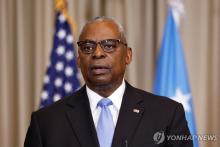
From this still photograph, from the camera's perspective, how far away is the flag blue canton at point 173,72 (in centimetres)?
370

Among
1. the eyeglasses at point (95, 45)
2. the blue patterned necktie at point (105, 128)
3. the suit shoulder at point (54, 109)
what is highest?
the eyeglasses at point (95, 45)

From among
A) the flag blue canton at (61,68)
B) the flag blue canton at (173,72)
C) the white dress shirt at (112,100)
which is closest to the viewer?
the white dress shirt at (112,100)

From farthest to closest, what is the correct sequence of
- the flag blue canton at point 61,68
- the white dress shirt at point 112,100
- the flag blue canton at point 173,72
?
the flag blue canton at point 61,68 → the flag blue canton at point 173,72 → the white dress shirt at point 112,100

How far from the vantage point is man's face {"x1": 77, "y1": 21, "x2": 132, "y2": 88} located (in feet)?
6.13

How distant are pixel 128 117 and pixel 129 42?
239cm

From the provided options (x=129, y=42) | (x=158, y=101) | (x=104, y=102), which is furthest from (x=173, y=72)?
(x=104, y=102)

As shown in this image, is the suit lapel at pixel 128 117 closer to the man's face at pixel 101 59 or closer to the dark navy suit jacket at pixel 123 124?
the dark navy suit jacket at pixel 123 124

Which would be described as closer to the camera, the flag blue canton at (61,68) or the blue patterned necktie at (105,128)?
the blue patterned necktie at (105,128)

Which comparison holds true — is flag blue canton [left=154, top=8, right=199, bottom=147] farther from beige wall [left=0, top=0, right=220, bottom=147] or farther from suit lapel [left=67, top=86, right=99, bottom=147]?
suit lapel [left=67, top=86, right=99, bottom=147]

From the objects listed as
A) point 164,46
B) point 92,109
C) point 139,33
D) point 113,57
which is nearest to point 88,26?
point 113,57

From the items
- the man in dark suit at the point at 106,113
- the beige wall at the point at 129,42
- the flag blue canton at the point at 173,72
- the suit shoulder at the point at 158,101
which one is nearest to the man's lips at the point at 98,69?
the man in dark suit at the point at 106,113

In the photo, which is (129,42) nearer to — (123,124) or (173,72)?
(173,72)

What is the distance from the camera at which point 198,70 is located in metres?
4.11

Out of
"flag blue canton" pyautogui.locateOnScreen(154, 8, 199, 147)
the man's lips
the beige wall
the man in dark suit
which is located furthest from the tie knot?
the beige wall
